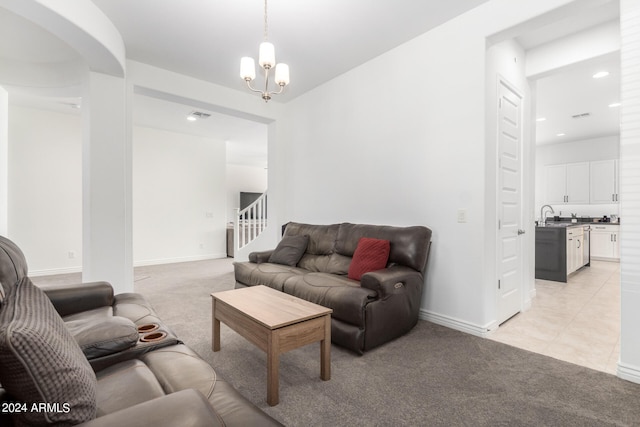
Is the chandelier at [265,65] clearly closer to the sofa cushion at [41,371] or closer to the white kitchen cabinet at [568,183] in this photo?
the sofa cushion at [41,371]

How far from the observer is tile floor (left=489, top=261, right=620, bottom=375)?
2.40 meters

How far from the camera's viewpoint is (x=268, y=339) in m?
1.80

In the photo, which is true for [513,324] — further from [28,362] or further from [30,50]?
[30,50]

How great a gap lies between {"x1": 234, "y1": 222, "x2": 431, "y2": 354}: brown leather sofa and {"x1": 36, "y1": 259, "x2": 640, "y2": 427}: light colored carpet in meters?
0.17

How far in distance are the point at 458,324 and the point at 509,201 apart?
4.36 feet

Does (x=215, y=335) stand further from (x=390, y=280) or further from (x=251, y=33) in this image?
(x=251, y=33)

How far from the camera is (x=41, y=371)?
0.80m

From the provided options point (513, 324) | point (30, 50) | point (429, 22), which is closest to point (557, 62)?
point (429, 22)

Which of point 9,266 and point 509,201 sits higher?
point 509,201

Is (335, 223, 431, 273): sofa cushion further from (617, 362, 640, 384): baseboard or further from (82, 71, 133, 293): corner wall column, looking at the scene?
(82, 71, 133, 293): corner wall column

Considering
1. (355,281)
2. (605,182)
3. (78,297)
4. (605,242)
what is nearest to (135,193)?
(78,297)

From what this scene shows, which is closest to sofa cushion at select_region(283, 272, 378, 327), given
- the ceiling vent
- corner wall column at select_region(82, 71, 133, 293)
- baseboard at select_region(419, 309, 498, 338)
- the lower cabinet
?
baseboard at select_region(419, 309, 498, 338)

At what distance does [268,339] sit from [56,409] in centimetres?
110

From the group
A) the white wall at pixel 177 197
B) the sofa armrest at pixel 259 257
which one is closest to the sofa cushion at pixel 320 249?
the sofa armrest at pixel 259 257
